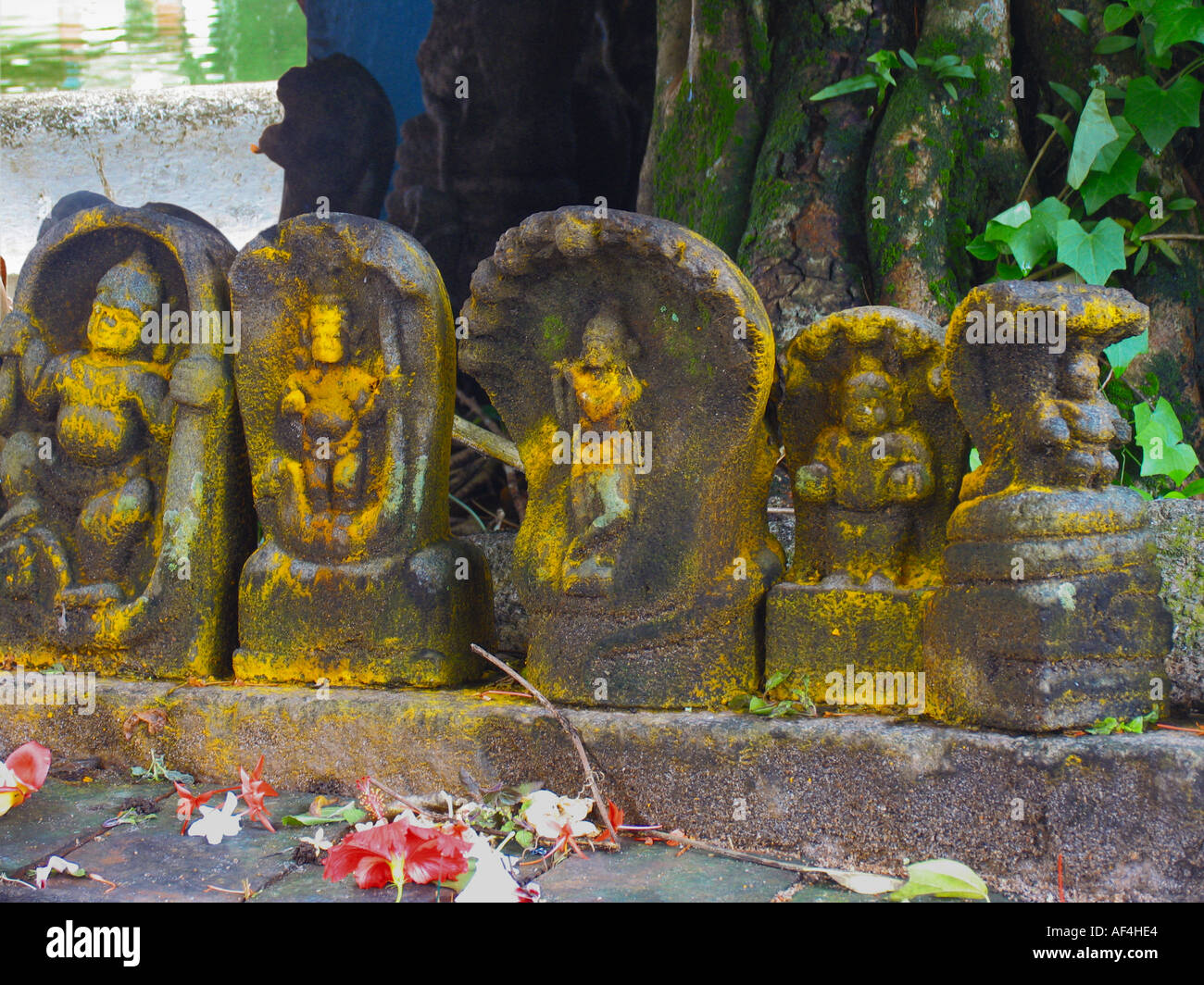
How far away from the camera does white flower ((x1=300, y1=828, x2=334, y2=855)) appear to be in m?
2.39

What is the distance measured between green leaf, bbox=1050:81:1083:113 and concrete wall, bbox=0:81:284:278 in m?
4.21

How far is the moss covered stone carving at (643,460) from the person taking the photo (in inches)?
102

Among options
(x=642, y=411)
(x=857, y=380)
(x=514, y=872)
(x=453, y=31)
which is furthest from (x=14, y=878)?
(x=453, y=31)

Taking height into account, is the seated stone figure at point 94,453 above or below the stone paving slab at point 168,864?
above

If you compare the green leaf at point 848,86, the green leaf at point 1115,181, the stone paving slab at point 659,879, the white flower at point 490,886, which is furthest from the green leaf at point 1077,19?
the white flower at point 490,886

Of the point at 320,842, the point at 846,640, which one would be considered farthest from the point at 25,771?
the point at 846,640

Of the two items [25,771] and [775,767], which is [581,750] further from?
[25,771]

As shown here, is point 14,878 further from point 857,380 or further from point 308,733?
point 857,380

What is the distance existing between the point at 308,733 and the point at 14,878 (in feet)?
2.34

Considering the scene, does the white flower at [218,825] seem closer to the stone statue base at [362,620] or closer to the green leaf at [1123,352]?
the stone statue base at [362,620]

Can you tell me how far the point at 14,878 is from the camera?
7.48 feet

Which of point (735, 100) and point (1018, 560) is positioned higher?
point (735, 100)

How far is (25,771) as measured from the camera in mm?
2537

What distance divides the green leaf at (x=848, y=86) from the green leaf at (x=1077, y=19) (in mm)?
606
